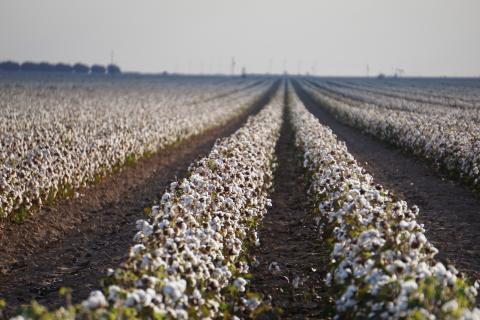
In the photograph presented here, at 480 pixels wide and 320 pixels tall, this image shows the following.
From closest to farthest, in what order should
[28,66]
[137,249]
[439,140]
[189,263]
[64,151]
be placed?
1. [189,263]
2. [137,249]
3. [64,151]
4. [439,140]
5. [28,66]

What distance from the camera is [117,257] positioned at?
10.2 metres

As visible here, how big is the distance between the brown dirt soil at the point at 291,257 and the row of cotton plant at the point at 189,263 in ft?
1.77

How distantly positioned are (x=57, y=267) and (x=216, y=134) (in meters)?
20.4

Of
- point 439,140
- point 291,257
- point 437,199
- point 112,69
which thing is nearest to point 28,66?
point 112,69

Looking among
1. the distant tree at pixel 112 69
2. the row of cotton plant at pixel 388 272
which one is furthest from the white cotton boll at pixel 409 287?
the distant tree at pixel 112 69

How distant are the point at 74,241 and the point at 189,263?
6.16 meters

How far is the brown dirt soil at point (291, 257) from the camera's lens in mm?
8367

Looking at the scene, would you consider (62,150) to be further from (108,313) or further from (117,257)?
(108,313)

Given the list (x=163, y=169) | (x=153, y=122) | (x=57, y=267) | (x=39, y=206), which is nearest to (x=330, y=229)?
(x=57, y=267)

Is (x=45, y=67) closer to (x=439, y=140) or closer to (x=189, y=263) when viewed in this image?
(x=439, y=140)

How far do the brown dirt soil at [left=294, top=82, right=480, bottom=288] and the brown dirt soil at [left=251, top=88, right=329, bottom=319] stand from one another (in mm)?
2025

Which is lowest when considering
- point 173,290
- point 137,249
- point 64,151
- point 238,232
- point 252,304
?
point 252,304

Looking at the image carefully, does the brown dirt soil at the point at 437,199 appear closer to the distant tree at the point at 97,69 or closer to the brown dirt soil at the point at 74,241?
the brown dirt soil at the point at 74,241

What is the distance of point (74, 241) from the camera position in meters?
11.4
